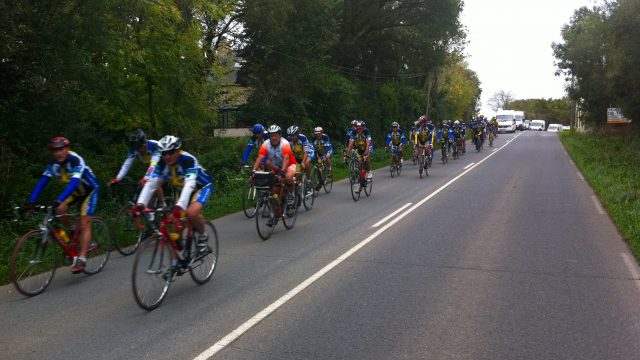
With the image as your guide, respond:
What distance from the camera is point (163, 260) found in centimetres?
611

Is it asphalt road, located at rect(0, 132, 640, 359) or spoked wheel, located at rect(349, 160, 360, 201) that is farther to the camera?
spoked wheel, located at rect(349, 160, 360, 201)

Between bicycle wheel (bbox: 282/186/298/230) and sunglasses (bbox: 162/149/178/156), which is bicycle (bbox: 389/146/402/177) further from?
sunglasses (bbox: 162/149/178/156)

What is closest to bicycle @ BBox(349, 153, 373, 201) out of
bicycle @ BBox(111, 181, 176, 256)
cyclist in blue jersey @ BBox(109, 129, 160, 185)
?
bicycle @ BBox(111, 181, 176, 256)

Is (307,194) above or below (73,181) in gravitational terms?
below

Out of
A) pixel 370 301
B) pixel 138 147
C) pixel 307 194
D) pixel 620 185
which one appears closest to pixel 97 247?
pixel 138 147

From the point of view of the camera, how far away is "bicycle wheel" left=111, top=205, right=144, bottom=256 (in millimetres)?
8742

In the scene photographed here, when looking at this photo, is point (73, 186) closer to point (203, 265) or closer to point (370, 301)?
point (203, 265)

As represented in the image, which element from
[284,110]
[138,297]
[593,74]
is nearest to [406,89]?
[593,74]

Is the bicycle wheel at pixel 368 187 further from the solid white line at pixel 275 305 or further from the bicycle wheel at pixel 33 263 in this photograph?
the bicycle wheel at pixel 33 263

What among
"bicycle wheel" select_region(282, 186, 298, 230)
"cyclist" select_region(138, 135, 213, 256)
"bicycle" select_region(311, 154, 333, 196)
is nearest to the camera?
"cyclist" select_region(138, 135, 213, 256)

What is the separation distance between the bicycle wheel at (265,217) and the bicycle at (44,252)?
282 cm

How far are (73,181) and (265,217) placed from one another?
3.69 meters

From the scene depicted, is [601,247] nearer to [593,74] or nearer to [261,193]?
[261,193]

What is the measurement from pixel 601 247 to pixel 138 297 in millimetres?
6974
